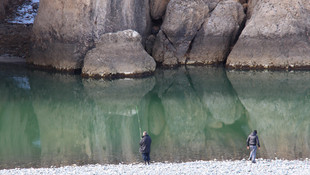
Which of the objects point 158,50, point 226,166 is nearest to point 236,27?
point 158,50

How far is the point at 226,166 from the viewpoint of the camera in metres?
11.8

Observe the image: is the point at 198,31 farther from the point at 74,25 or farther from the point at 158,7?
the point at 74,25

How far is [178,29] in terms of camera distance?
99.2 ft

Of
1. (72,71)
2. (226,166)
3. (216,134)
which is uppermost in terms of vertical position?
(226,166)

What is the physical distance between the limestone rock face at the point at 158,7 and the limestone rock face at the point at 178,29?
1.87m

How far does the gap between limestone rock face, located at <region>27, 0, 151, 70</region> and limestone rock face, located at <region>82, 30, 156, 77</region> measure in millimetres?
1156

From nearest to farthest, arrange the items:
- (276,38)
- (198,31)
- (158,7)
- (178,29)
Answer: (276,38) < (178,29) < (198,31) < (158,7)

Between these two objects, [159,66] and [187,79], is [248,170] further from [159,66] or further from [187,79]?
[159,66]

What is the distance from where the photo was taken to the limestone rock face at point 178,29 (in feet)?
98.8

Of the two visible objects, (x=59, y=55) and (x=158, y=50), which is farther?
(x=158, y=50)

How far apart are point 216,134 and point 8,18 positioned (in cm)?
2554

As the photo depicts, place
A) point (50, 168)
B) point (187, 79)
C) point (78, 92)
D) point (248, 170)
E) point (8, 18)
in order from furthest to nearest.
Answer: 1. point (8, 18)
2. point (187, 79)
3. point (78, 92)
4. point (50, 168)
5. point (248, 170)

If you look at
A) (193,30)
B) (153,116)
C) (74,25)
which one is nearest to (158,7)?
(193,30)

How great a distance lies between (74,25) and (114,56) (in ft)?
10.8
